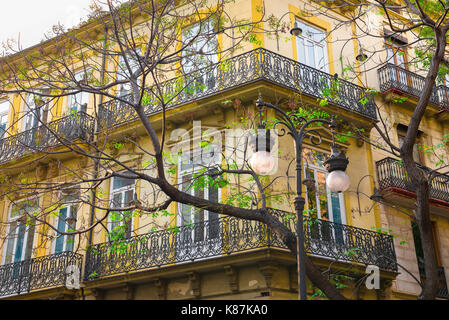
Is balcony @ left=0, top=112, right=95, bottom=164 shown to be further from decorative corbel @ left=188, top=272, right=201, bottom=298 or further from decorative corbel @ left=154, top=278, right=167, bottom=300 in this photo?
decorative corbel @ left=188, top=272, right=201, bottom=298

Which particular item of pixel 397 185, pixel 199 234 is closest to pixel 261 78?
pixel 199 234

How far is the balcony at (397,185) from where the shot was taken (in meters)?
16.5

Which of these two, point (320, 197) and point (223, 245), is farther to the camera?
point (320, 197)

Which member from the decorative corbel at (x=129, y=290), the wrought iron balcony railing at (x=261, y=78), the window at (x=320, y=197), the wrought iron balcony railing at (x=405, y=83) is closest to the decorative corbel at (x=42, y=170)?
the wrought iron balcony railing at (x=261, y=78)

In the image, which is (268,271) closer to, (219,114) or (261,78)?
(219,114)

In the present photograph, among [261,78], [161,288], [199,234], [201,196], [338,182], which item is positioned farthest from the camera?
[201,196]

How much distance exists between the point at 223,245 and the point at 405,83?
8780 mm

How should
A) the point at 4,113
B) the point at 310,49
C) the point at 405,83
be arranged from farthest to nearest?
1. the point at 4,113
2. the point at 405,83
3. the point at 310,49

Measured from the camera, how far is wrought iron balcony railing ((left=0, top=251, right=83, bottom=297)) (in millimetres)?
16516

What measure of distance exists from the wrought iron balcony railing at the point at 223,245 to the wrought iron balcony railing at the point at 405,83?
16.6 feet

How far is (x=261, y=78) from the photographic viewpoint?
14.8 meters

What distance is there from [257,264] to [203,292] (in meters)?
1.70
